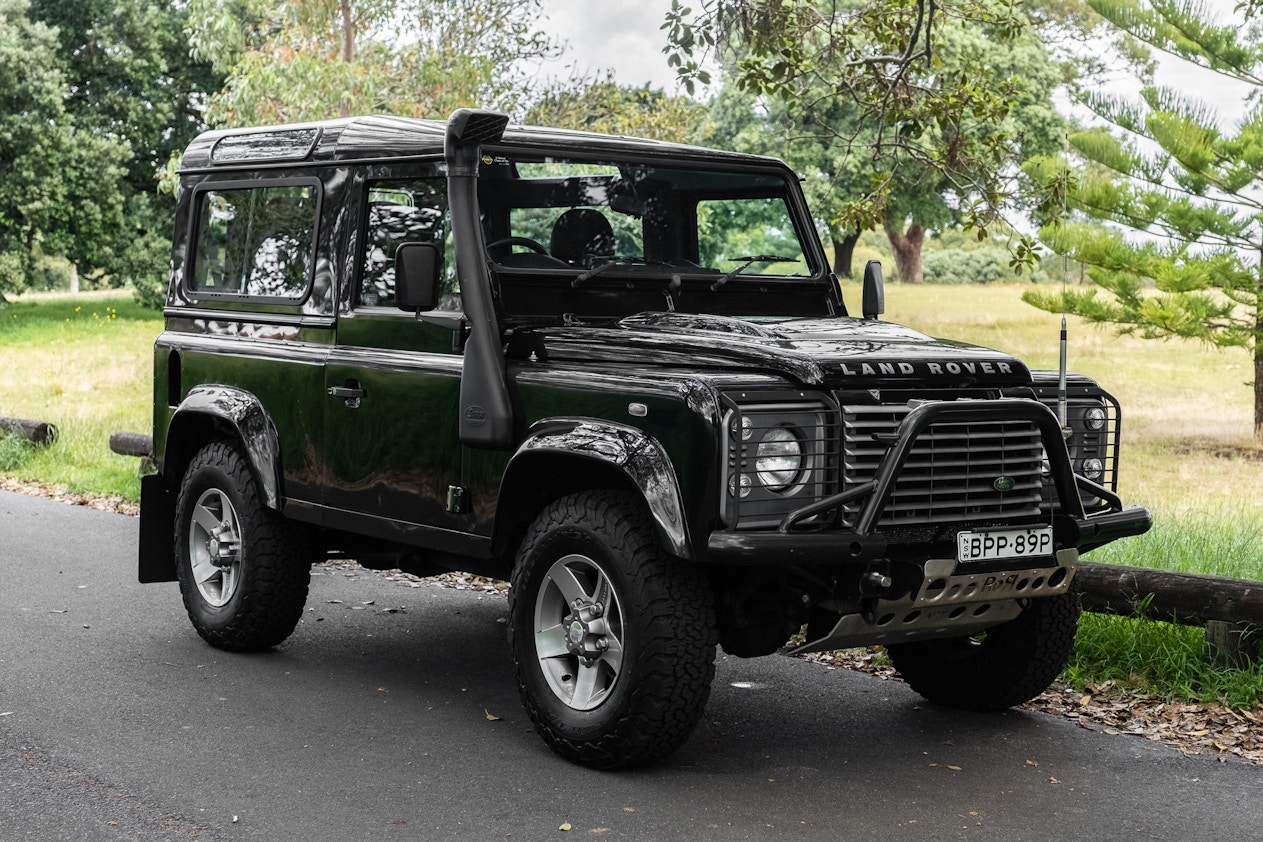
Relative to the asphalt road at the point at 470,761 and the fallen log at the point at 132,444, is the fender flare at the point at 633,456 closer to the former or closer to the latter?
the asphalt road at the point at 470,761

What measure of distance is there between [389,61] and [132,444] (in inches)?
341

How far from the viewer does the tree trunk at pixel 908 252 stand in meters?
53.2

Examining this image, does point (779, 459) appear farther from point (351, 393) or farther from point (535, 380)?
point (351, 393)

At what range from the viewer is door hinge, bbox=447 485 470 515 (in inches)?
245

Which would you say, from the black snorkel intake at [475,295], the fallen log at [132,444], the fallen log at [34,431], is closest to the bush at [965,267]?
the fallen log at [34,431]

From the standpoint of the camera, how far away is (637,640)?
5359 mm

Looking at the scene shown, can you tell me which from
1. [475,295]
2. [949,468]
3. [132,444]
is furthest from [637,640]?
[132,444]

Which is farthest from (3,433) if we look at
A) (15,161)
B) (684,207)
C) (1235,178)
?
(15,161)

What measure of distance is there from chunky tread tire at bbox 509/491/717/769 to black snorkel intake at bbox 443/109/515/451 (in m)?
0.47

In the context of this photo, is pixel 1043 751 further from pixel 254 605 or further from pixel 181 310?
pixel 181 310

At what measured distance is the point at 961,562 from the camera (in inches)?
211

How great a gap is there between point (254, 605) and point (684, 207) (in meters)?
2.73

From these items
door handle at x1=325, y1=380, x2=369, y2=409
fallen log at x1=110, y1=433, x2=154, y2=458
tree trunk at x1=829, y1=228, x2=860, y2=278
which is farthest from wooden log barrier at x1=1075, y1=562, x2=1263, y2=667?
tree trunk at x1=829, y1=228, x2=860, y2=278

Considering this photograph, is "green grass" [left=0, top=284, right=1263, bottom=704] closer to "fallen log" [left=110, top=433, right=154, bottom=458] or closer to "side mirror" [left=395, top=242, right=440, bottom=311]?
"fallen log" [left=110, top=433, right=154, bottom=458]
